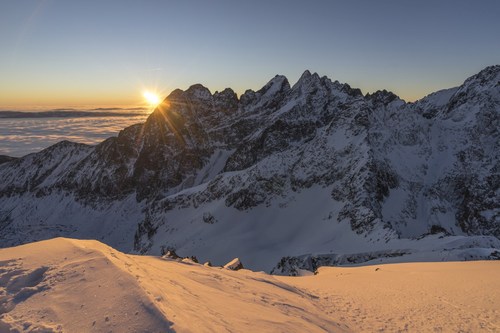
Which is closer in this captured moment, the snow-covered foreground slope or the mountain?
the snow-covered foreground slope

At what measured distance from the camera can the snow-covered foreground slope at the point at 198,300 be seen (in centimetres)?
887

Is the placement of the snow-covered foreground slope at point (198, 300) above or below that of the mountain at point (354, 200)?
above

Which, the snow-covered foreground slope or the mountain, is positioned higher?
the snow-covered foreground slope

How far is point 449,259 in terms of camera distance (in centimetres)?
3195

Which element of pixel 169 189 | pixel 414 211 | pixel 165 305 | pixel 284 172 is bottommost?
pixel 169 189

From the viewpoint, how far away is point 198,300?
38.4ft

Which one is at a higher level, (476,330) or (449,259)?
(476,330)

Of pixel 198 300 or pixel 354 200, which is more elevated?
pixel 198 300

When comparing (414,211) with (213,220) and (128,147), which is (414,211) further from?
(128,147)

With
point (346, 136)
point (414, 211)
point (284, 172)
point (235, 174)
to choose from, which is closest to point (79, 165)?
point (235, 174)

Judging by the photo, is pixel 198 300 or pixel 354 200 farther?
pixel 354 200

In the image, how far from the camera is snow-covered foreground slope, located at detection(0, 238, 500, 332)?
349 inches

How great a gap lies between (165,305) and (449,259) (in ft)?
101

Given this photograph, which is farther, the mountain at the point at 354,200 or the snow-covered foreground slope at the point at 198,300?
the mountain at the point at 354,200
